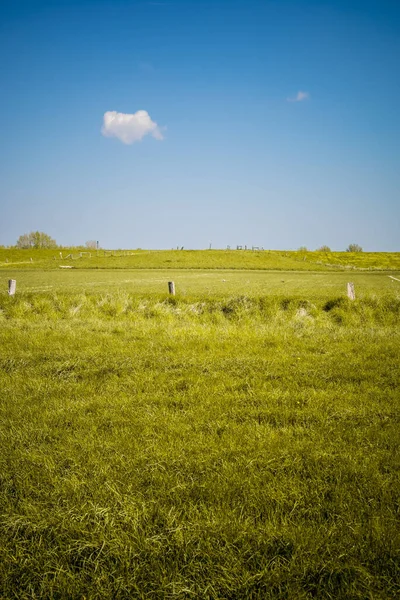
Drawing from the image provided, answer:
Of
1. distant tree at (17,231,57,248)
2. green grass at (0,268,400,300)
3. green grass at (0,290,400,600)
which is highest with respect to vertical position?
distant tree at (17,231,57,248)

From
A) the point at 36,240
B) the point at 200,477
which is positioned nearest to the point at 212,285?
the point at 200,477

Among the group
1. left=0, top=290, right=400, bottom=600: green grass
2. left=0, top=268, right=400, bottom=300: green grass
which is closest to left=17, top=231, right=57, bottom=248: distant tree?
left=0, top=268, right=400, bottom=300: green grass

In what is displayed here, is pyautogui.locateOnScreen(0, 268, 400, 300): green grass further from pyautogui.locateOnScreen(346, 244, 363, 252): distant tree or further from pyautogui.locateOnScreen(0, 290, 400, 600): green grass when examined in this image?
pyautogui.locateOnScreen(346, 244, 363, 252): distant tree

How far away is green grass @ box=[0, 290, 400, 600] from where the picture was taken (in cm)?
258

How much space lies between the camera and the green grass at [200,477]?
258cm

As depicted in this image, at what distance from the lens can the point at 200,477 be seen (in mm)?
3707

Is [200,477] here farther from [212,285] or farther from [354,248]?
[354,248]

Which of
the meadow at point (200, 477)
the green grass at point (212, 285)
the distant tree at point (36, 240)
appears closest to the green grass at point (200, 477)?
the meadow at point (200, 477)

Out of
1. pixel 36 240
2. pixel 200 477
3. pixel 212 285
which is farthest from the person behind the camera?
pixel 36 240

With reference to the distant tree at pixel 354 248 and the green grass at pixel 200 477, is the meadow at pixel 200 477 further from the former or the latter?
the distant tree at pixel 354 248

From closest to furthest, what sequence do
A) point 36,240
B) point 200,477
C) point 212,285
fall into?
point 200,477
point 212,285
point 36,240

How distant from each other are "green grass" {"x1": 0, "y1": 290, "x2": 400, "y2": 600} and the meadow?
2 centimetres

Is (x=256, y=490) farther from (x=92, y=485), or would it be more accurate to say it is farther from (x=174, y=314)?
(x=174, y=314)

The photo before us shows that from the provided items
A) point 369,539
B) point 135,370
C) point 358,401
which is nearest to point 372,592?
point 369,539
